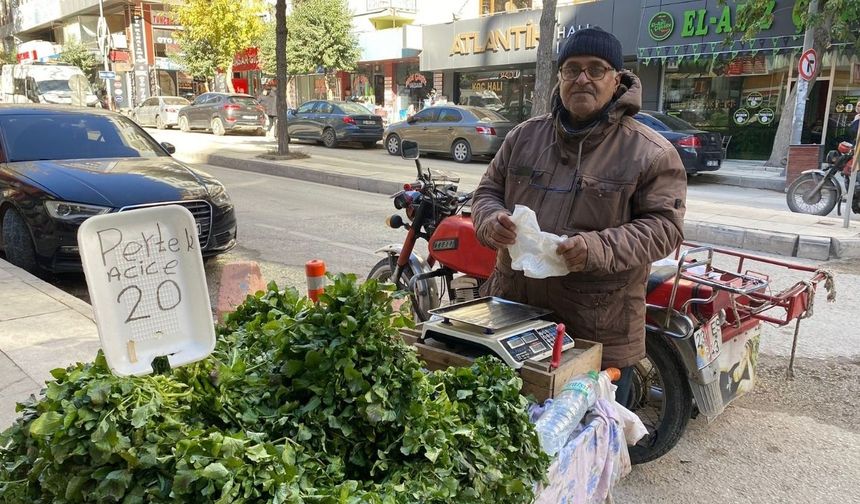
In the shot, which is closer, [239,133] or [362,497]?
[362,497]

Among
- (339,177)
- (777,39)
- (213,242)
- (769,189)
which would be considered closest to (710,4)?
(777,39)

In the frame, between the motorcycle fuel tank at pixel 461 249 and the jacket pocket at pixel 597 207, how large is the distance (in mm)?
1333

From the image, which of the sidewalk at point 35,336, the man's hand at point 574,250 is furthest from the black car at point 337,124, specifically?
the man's hand at point 574,250

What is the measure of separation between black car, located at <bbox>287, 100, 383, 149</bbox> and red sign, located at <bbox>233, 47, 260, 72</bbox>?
1433 centimetres

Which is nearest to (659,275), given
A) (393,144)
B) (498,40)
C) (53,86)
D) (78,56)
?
(393,144)

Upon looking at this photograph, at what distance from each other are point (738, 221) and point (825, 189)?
6.15 feet

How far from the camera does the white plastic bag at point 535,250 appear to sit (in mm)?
2082

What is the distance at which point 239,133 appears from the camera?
80.6 ft

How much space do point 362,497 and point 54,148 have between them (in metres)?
6.26

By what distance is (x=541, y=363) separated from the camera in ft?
6.77

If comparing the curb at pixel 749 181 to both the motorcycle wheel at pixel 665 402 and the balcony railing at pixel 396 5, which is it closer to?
the motorcycle wheel at pixel 665 402

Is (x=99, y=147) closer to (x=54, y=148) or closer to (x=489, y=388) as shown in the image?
(x=54, y=148)

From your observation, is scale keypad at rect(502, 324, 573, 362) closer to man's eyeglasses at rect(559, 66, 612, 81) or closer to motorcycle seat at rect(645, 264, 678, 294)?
man's eyeglasses at rect(559, 66, 612, 81)

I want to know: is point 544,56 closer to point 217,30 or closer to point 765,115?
point 765,115
